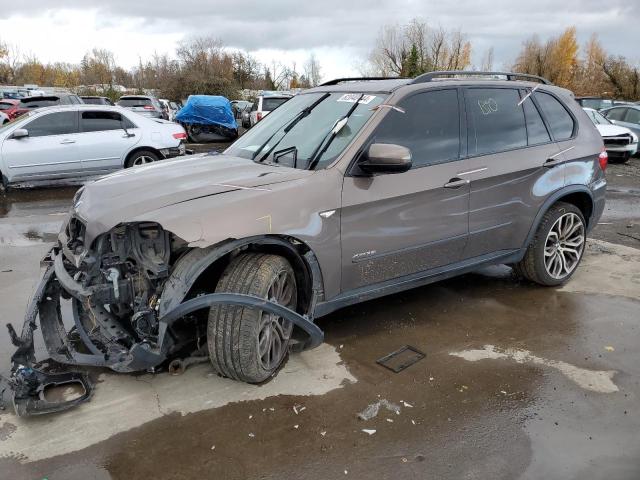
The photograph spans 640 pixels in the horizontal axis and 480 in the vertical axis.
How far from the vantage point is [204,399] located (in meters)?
3.25

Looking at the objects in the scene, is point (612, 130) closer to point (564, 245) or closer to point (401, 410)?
point (564, 245)

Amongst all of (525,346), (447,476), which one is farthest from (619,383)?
(447,476)

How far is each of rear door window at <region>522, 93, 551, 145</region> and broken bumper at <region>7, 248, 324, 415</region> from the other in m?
2.65

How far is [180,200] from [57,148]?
8.22m

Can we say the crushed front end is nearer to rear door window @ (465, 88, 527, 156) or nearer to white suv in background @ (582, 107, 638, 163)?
rear door window @ (465, 88, 527, 156)

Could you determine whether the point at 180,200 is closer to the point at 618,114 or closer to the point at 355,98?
the point at 355,98

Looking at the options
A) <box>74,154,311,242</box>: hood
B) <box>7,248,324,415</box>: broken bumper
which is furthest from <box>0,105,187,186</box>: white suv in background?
<box>7,248,324,415</box>: broken bumper

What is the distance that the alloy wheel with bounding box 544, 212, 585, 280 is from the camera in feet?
16.1

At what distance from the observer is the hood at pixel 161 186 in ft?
10.0

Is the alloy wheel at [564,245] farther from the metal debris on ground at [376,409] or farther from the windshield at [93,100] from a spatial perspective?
the windshield at [93,100]

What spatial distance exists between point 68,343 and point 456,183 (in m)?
2.88

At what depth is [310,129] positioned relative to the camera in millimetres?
3963

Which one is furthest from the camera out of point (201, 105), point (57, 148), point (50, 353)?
point (201, 105)

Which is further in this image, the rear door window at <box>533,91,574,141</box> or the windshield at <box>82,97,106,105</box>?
the windshield at <box>82,97,106,105</box>
